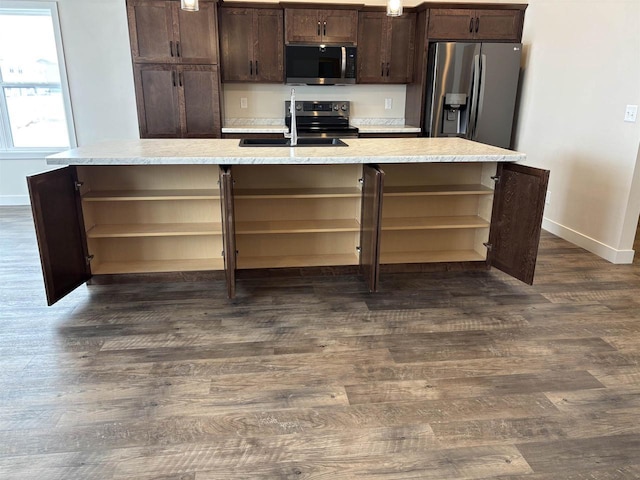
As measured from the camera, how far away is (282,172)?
10.1ft

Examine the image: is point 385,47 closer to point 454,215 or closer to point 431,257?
point 454,215

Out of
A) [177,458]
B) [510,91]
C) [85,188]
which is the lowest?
[177,458]

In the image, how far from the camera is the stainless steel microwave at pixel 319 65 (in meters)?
4.57

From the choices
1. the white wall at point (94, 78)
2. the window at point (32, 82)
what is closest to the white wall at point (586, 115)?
the white wall at point (94, 78)

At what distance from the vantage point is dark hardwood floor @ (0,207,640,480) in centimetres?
156

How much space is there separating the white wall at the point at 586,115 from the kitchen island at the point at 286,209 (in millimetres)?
1082

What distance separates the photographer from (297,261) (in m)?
3.06

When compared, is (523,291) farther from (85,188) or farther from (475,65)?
(85,188)

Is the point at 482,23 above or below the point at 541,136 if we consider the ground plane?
above

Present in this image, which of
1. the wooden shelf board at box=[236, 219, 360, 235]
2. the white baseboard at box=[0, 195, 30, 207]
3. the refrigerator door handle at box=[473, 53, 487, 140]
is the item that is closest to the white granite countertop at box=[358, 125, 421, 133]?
the refrigerator door handle at box=[473, 53, 487, 140]

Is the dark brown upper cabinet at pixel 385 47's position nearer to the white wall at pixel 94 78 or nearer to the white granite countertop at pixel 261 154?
the white granite countertop at pixel 261 154

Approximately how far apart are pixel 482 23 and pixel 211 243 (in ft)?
11.4

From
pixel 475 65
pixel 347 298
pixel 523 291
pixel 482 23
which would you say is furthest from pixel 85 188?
pixel 482 23

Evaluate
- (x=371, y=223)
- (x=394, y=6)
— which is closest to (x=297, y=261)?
(x=371, y=223)
